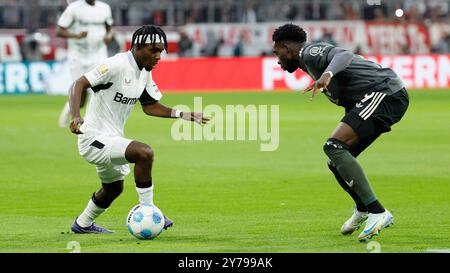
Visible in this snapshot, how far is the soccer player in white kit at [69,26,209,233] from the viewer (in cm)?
1073

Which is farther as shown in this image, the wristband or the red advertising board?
the red advertising board

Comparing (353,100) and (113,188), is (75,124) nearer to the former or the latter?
(113,188)

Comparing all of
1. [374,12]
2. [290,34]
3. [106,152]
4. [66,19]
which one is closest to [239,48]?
[374,12]

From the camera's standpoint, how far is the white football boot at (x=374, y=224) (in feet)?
34.2

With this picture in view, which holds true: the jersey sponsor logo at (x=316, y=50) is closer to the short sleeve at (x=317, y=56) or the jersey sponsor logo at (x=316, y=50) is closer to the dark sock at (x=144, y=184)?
the short sleeve at (x=317, y=56)

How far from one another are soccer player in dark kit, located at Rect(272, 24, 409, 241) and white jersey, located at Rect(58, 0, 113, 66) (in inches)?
522

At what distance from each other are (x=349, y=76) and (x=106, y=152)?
2.53 meters

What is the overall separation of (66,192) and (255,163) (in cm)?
442

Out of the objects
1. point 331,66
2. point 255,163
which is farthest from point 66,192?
point 331,66

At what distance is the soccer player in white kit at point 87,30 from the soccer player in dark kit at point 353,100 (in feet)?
43.2

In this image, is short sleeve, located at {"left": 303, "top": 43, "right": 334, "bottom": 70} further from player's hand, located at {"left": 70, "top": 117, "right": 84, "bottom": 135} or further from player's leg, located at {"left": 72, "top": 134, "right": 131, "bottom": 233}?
player's hand, located at {"left": 70, "top": 117, "right": 84, "bottom": 135}

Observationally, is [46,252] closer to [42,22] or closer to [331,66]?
[331,66]

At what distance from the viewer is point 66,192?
1505cm

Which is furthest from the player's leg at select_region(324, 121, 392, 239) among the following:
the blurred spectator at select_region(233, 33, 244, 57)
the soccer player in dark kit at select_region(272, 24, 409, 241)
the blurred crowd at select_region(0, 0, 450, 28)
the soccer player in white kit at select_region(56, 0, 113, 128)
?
the blurred crowd at select_region(0, 0, 450, 28)
